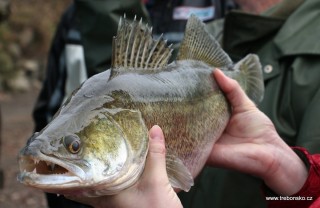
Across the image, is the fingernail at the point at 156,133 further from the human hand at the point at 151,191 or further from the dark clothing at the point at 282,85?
the dark clothing at the point at 282,85

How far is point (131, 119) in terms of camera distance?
5.14 feet

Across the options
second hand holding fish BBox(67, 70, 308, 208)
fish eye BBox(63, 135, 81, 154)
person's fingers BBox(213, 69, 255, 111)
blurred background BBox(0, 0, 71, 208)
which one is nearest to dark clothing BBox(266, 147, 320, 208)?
second hand holding fish BBox(67, 70, 308, 208)

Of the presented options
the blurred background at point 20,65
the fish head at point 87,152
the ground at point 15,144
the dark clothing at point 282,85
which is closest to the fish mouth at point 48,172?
the fish head at point 87,152

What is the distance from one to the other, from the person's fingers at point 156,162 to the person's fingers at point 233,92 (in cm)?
67

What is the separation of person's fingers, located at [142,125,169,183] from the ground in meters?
4.74

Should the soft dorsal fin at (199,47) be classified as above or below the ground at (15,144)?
above

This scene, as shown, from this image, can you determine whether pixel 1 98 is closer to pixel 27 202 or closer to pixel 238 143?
pixel 27 202

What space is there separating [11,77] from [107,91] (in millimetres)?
10652

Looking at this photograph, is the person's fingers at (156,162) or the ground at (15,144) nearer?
the person's fingers at (156,162)

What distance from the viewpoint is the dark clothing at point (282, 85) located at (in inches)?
86.5

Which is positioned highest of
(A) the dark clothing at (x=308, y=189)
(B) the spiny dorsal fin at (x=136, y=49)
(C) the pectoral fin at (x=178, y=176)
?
(B) the spiny dorsal fin at (x=136, y=49)

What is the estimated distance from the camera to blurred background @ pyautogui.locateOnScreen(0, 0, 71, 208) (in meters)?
7.88

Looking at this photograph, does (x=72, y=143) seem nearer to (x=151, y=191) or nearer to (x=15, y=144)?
(x=151, y=191)

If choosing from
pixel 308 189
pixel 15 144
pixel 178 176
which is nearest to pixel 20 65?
pixel 15 144
